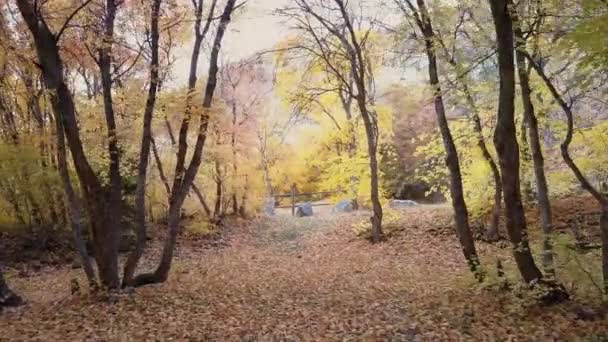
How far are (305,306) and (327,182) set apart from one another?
10.1 metres

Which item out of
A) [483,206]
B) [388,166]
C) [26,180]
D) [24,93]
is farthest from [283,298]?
[388,166]

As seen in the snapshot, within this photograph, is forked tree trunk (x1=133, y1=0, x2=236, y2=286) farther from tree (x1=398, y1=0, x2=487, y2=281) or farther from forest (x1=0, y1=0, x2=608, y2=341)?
tree (x1=398, y1=0, x2=487, y2=281)

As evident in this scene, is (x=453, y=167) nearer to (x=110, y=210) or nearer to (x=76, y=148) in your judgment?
(x=110, y=210)

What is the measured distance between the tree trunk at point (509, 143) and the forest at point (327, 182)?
0.9 inches

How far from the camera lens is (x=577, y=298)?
222 inches

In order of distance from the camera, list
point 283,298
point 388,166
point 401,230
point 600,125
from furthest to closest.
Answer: point 388,166
point 401,230
point 600,125
point 283,298

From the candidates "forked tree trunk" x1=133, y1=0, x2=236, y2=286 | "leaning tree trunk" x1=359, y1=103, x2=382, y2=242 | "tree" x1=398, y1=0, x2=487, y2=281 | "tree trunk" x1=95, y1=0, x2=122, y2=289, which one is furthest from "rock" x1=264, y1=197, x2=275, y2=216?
"tree" x1=398, y1=0, x2=487, y2=281

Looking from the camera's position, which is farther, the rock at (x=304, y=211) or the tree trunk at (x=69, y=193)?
the rock at (x=304, y=211)

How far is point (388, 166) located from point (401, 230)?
11544 mm

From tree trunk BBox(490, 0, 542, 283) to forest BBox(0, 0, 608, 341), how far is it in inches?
0.9

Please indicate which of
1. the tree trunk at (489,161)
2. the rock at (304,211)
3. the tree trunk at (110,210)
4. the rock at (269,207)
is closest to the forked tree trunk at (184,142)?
the tree trunk at (110,210)

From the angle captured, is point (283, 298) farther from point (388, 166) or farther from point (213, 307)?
point (388, 166)

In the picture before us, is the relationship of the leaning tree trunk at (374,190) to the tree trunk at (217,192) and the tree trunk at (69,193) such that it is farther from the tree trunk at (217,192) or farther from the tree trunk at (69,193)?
the tree trunk at (69,193)

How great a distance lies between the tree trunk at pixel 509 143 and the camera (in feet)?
17.5
